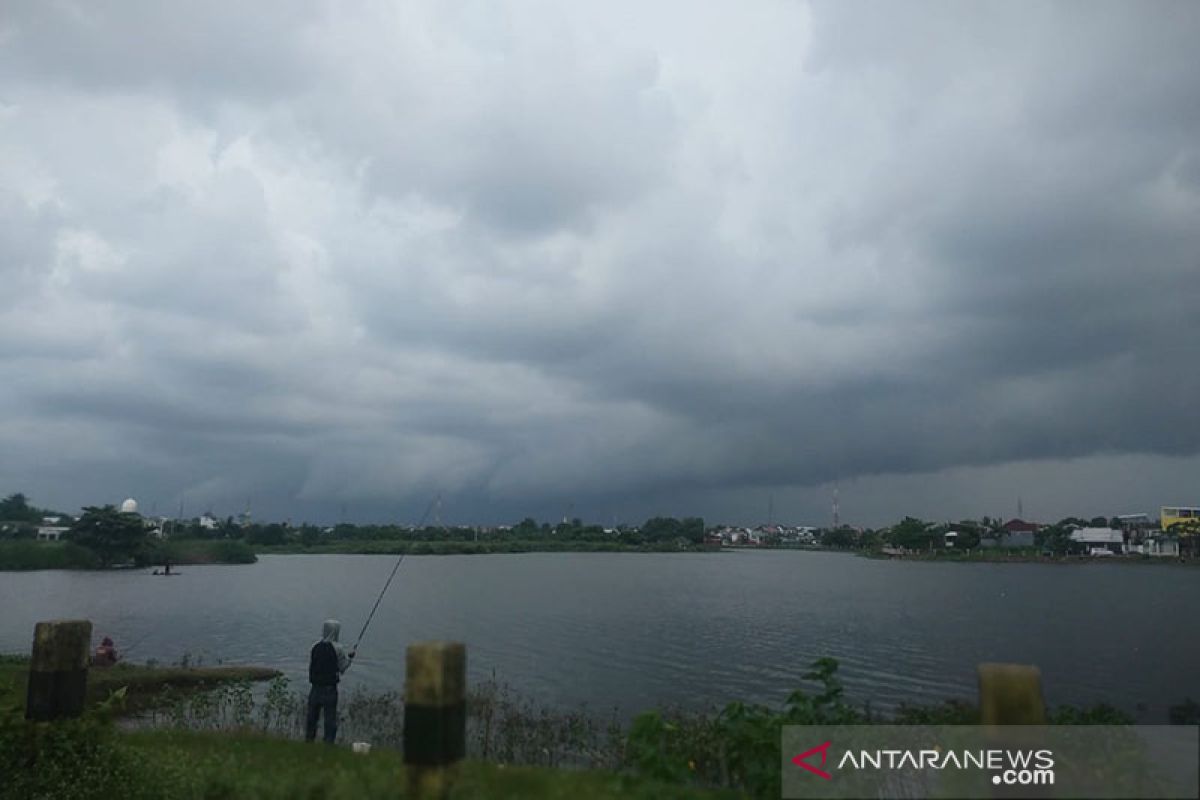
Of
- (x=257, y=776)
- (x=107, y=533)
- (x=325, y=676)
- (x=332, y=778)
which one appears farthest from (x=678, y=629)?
(x=107, y=533)

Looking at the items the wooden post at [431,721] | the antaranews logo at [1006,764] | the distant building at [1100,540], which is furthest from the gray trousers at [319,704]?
the distant building at [1100,540]

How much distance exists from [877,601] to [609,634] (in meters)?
28.3

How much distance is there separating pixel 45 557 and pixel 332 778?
4515 inches

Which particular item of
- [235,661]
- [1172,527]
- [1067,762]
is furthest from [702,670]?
[1172,527]

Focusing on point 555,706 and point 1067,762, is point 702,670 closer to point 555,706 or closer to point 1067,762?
point 555,706

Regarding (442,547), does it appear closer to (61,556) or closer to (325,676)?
(61,556)

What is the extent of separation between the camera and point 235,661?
36.0 m

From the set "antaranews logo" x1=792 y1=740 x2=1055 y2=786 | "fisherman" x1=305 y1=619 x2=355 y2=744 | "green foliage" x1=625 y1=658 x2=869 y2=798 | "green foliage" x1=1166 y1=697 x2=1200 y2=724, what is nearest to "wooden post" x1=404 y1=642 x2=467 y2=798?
"green foliage" x1=625 y1=658 x2=869 y2=798

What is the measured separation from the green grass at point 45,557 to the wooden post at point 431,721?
371ft

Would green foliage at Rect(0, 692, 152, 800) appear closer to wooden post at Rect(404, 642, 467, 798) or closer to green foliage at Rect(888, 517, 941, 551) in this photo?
wooden post at Rect(404, 642, 467, 798)

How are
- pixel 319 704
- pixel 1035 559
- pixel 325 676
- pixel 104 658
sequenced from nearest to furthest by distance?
pixel 325 676 < pixel 319 704 < pixel 104 658 < pixel 1035 559

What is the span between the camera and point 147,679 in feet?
86.9

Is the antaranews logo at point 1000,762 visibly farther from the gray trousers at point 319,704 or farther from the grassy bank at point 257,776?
the gray trousers at point 319,704

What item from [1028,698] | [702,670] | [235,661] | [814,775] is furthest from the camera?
[235,661]
